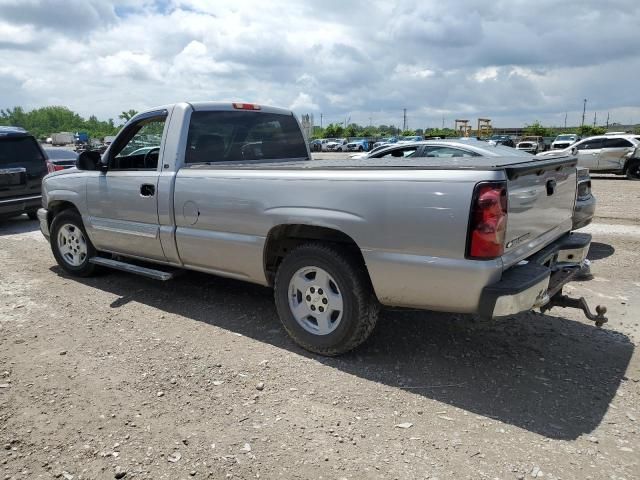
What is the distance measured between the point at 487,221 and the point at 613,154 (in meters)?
18.6

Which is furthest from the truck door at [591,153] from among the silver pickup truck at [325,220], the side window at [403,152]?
the silver pickup truck at [325,220]

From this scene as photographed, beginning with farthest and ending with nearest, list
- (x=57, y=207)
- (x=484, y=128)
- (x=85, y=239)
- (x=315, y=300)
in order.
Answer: (x=484, y=128) < (x=57, y=207) < (x=85, y=239) < (x=315, y=300)

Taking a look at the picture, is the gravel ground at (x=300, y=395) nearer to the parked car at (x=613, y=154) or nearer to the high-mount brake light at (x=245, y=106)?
the high-mount brake light at (x=245, y=106)

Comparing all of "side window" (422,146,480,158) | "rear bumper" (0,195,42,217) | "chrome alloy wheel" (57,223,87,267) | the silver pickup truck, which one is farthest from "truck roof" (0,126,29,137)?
"side window" (422,146,480,158)

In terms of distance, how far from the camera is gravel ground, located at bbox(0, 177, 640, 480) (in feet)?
8.64

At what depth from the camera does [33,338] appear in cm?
422

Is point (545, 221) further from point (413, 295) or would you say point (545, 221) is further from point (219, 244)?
point (219, 244)

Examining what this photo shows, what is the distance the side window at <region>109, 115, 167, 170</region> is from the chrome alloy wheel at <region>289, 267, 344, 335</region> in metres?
1.93

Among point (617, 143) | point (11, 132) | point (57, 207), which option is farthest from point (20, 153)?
point (617, 143)

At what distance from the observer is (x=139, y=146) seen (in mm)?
5152

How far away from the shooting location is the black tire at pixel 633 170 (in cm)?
1802

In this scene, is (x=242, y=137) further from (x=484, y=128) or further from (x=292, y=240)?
(x=484, y=128)

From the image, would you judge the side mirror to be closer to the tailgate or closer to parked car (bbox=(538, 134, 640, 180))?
the tailgate

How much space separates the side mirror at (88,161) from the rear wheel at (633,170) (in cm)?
1880
